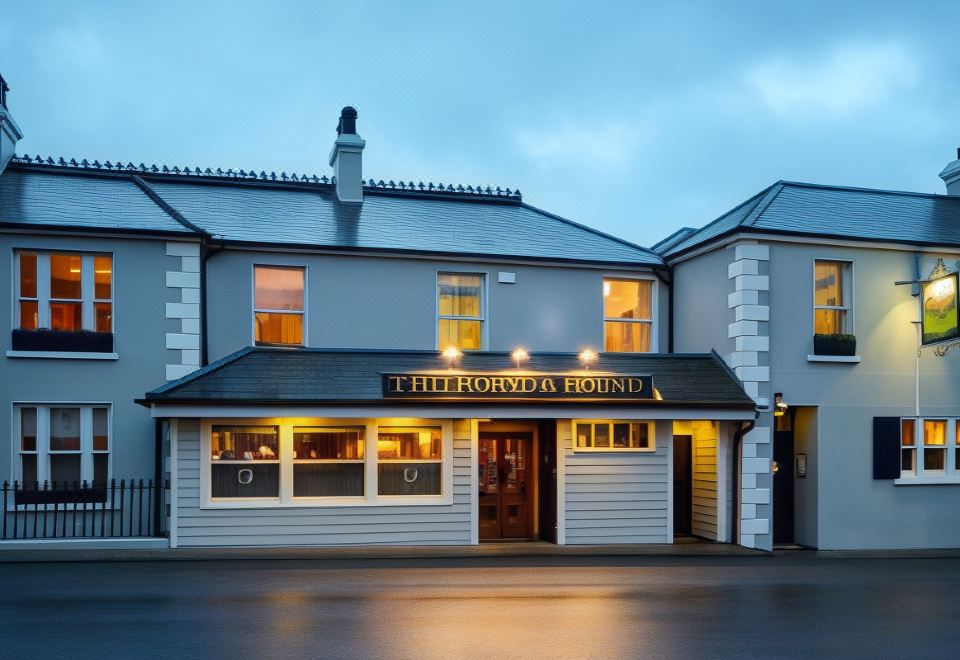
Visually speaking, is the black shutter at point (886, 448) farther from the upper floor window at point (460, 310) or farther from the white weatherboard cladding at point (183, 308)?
the white weatherboard cladding at point (183, 308)

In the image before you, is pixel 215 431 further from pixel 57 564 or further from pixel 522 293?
pixel 522 293

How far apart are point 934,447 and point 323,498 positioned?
11.8 meters

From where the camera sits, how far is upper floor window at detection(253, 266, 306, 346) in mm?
17953

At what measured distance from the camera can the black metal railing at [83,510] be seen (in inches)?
617

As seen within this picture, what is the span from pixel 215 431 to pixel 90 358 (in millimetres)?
2671

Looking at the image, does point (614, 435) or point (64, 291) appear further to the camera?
point (614, 435)

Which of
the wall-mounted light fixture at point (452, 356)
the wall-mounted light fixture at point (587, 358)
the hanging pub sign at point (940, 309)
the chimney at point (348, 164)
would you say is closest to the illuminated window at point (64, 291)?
the chimney at point (348, 164)

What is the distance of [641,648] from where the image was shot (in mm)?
9148

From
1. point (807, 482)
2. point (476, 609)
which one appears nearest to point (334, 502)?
point (476, 609)

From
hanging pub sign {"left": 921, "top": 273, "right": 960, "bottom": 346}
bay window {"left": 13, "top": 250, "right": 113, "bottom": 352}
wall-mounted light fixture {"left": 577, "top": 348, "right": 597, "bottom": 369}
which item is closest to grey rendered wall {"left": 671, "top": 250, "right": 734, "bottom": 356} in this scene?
wall-mounted light fixture {"left": 577, "top": 348, "right": 597, "bottom": 369}

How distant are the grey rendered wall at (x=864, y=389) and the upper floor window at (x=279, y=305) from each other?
360 inches

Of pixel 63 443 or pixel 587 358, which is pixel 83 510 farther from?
pixel 587 358

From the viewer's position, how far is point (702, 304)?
1862cm

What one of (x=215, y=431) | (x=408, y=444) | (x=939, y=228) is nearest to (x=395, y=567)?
(x=408, y=444)
